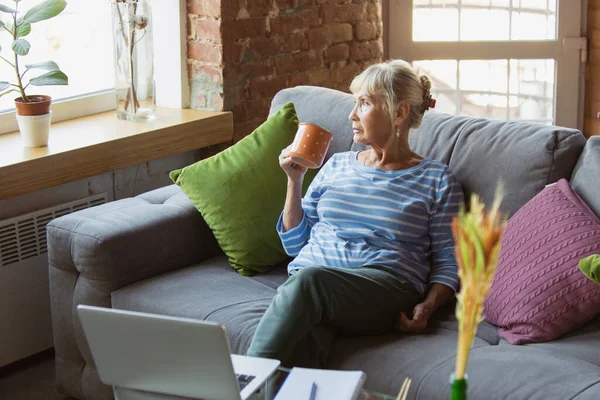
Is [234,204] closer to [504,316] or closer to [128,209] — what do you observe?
[128,209]

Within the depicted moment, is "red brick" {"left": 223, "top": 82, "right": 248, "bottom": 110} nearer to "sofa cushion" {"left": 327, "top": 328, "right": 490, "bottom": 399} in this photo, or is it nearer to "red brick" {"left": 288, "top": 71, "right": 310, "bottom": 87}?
"red brick" {"left": 288, "top": 71, "right": 310, "bottom": 87}

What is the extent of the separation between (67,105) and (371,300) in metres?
1.67

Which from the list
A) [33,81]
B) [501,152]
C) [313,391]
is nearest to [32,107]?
[33,81]

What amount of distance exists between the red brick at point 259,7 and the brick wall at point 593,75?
1542 mm

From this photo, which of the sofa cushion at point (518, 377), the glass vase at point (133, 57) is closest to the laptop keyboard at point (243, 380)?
the sofa cushion at point (518, 377)

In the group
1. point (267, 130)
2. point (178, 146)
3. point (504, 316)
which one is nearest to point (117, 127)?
point (178, 146)

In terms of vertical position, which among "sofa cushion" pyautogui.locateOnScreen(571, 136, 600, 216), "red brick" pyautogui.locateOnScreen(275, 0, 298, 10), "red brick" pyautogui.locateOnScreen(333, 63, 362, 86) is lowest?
"sofa cushion" pyautogui.locateOnScreen(571, 136, 600, 216)

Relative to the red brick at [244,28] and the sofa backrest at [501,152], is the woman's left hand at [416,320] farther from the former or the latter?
the red brick at [244,28]

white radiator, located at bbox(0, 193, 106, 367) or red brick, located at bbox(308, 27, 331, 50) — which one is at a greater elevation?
red brick, located at bbox(308, 27, 331, 50)

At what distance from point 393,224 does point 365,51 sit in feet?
5.68

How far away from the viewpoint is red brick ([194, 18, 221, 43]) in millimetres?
3273

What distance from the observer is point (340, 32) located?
3.78 m

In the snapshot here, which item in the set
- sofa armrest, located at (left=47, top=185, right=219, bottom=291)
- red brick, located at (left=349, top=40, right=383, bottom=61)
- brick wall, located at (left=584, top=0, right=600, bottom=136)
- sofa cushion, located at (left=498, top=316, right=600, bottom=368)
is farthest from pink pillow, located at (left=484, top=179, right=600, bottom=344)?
brick wall, located at (left=584, top=0, right=600, bottom=136)

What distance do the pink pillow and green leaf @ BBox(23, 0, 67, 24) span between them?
1.62m
